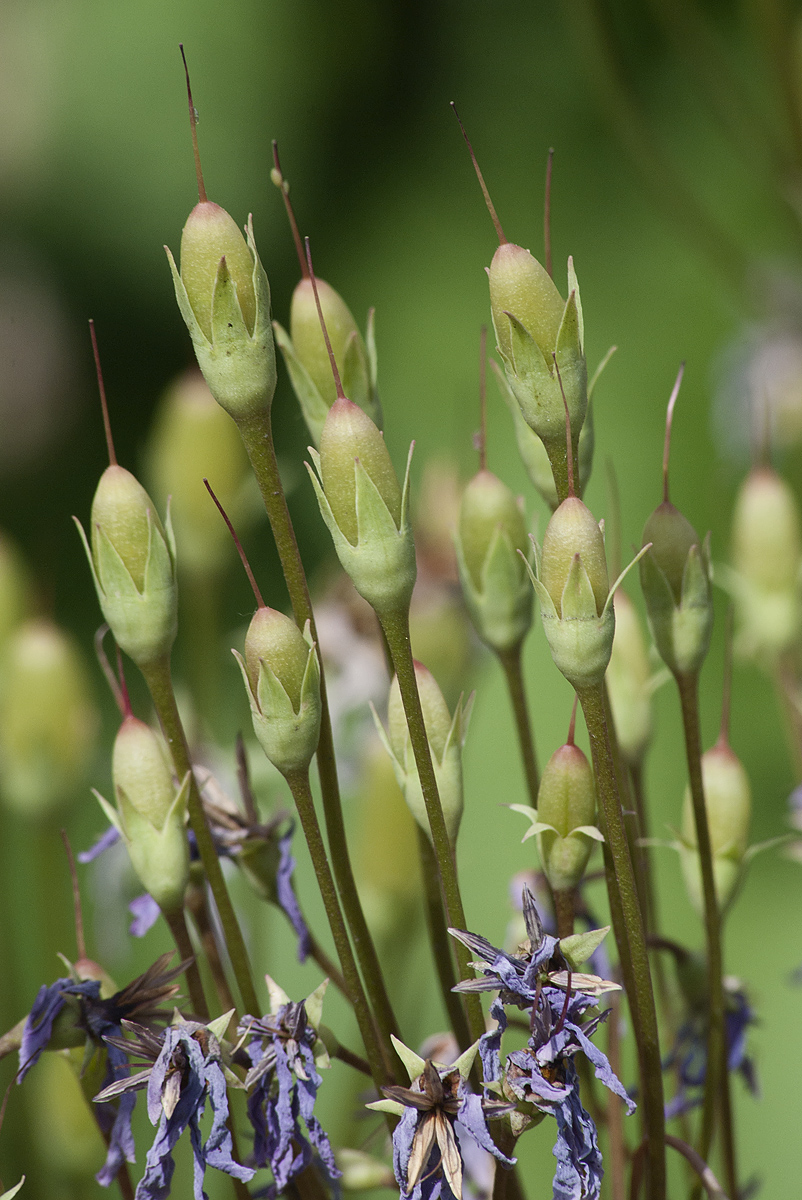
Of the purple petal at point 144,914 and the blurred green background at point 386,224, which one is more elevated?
the blurred green background at point 386,224

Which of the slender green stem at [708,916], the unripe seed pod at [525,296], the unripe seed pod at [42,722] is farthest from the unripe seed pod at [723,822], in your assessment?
the unripe seed pod at [42,722]

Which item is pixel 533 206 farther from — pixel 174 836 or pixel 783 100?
pixel 174 836

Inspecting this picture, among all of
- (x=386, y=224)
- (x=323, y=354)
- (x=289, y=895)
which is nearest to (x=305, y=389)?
(x=323, y=354)

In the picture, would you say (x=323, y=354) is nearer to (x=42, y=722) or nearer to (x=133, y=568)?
(x=133, y=568)

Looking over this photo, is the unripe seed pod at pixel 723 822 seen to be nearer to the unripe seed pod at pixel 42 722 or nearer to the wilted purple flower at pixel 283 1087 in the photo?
the wilted purple flower at pixel 283 1087

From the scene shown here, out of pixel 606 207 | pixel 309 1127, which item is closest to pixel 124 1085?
pixel 309 1127

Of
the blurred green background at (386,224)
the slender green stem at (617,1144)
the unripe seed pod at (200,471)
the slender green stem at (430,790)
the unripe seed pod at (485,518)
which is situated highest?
the blurred green background at (386,224)

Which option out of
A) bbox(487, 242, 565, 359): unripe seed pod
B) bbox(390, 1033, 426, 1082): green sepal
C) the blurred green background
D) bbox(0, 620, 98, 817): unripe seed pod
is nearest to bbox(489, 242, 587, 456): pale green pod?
bbox(487, 242, 565, 359): unripe seed pod
